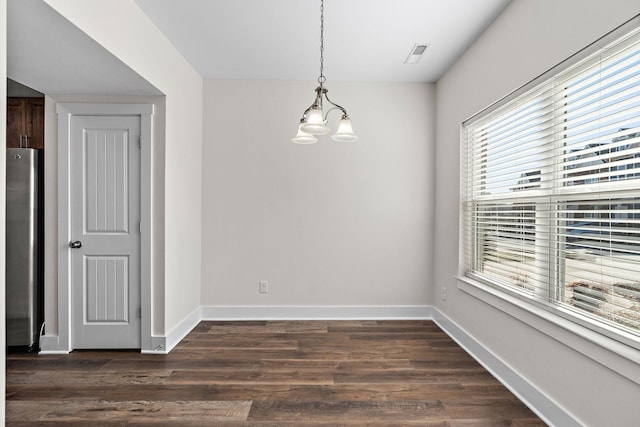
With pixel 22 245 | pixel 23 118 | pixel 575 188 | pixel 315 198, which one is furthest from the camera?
pixel 315 198

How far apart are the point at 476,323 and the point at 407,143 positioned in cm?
201

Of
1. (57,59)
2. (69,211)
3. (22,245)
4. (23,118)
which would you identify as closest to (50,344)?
(22,245)

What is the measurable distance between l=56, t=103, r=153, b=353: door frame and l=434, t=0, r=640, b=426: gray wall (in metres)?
2.75

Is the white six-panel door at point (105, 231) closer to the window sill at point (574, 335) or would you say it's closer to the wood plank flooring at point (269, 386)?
the wood plank flooring at point (269, 386)

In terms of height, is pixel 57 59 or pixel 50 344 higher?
→ pixel 57 59

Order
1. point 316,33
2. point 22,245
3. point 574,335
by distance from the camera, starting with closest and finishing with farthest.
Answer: point 574,335 → point 316,33 → point 22,245

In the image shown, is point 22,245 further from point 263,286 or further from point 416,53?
point 416,53

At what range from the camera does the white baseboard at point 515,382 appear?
201cm

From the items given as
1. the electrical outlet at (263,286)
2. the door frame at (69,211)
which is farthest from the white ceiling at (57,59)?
the electrical outlet at (263,286)

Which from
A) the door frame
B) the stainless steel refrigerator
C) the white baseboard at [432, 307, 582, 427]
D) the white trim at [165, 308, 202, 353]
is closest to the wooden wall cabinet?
the stainless steel refrigerator

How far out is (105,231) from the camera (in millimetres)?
3121

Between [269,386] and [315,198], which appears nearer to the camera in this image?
[269,386]

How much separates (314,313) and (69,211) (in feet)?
8.32

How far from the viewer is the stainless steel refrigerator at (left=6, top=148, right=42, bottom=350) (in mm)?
3027
